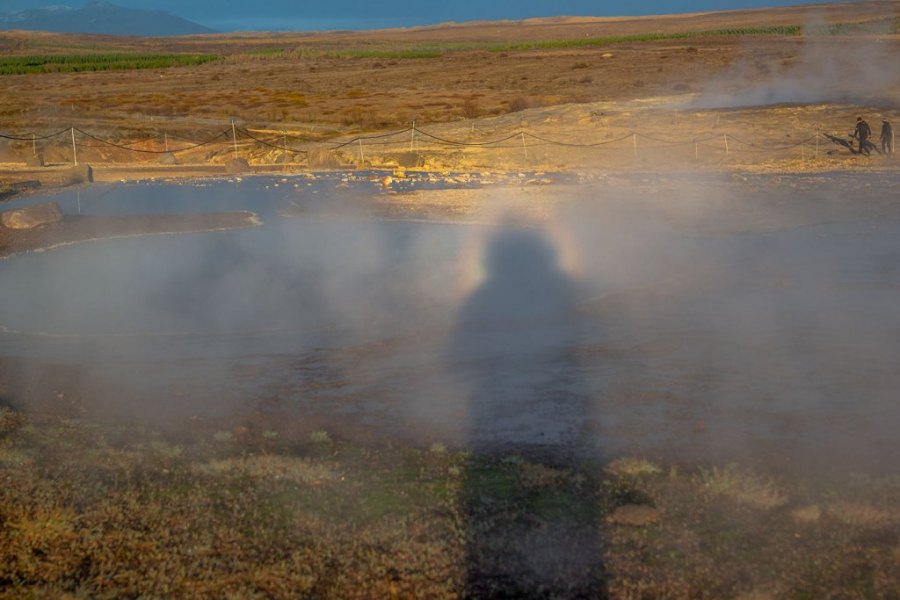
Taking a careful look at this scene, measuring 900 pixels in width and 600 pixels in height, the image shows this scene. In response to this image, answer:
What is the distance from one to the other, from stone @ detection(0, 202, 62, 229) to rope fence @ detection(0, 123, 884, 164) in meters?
11.0

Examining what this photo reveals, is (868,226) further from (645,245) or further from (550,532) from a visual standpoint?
(550,532)

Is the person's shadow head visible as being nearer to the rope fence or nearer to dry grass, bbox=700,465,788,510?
dry grass, bbox=700,465,788,510

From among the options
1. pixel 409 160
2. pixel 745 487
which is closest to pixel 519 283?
pixel 745 487

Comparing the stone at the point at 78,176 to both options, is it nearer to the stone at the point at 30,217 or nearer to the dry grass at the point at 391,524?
the stone at the point at 30,217

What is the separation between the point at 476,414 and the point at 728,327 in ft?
11.4

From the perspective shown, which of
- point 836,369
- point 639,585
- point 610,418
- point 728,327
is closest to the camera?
point 639,585

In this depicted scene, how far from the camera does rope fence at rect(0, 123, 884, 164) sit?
25312 mm

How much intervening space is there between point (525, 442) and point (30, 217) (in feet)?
39.7

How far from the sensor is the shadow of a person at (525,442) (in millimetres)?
4984

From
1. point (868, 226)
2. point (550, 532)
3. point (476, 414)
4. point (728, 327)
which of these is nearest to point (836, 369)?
point (728, 327)

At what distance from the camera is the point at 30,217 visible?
16.5 meters

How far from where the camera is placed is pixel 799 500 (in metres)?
5.64

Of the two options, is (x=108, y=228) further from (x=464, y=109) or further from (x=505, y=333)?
(x=464, y=109)

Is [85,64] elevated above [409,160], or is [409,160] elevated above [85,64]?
[85,64]
